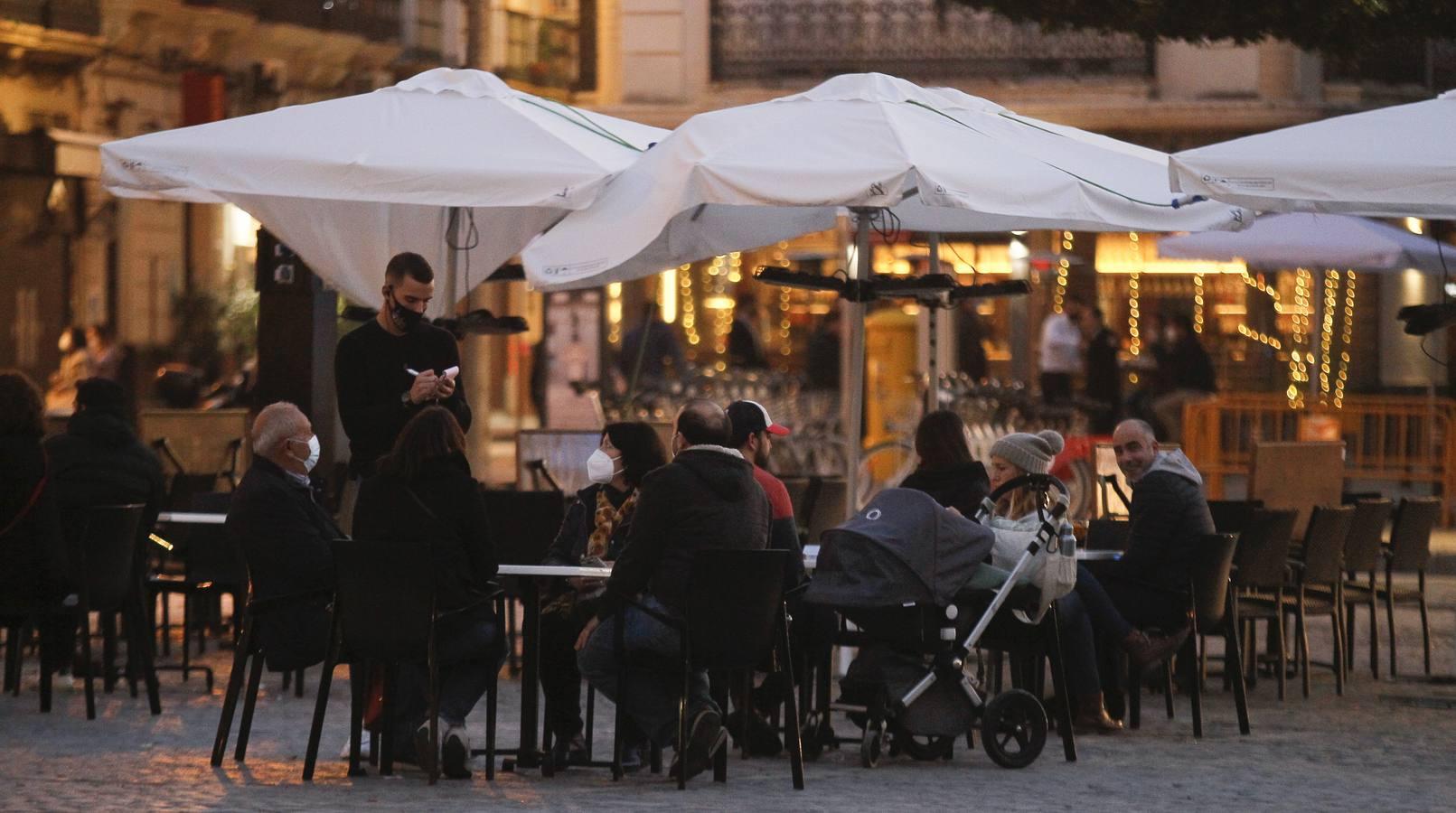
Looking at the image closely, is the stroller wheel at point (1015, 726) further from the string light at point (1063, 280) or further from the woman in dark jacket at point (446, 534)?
the string light at point (1063, 280)

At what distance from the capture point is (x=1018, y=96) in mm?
29172

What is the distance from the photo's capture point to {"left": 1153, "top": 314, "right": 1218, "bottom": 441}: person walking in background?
2538 centimetres

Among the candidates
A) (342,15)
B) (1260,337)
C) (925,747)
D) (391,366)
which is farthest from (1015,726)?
(342,15)

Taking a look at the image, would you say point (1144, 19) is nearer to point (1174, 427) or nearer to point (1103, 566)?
point (1103, 566)

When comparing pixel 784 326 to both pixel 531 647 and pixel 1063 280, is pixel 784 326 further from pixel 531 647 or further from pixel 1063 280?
pixel 531 647

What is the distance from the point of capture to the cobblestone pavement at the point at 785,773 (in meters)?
8.41

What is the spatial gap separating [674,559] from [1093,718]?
8.02 feet

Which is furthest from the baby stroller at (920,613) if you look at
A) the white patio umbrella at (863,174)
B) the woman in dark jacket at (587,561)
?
the white patio umbrella at (863,174)

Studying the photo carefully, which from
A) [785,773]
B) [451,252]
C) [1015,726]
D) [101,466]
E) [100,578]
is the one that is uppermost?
[451,252]

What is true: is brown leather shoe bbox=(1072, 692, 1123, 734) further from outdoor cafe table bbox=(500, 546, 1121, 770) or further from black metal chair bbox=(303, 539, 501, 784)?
black metal chair bbox=(303, 539, 501, 784)

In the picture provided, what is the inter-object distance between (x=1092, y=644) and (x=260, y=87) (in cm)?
2049

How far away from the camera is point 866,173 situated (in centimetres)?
1012

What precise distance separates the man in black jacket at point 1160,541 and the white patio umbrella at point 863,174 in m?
1.17

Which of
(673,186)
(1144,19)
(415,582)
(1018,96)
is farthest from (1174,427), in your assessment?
(415,582)
